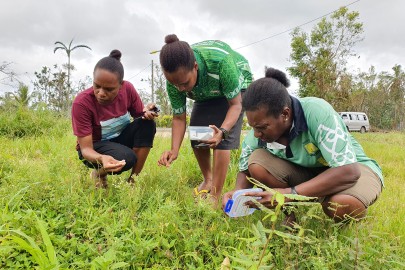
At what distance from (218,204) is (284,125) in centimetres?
86

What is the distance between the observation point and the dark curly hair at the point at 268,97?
6.51ft

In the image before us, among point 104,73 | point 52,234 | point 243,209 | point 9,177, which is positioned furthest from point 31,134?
point 243,209

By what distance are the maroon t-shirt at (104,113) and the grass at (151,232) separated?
13.4 inches

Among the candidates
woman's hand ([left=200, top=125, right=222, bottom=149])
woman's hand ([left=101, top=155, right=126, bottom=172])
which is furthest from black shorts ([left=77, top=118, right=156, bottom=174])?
woman's hand ([left=200, top=125, right=222, bottom=149])

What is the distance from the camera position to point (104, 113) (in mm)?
2881

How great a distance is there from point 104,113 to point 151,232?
1228mm

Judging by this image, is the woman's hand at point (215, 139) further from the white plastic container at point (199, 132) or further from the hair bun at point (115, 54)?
the hair bun at point (115, 54)

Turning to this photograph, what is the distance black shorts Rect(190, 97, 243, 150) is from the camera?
9.68 ft

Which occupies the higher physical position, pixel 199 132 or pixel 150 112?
pixel 150 112

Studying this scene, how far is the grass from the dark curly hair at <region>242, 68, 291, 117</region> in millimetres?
600

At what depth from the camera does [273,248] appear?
2.00 meters

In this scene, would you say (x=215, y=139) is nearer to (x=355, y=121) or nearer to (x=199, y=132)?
(x=199, y=132)

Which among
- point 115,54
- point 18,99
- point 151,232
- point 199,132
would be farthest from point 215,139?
point 18,99

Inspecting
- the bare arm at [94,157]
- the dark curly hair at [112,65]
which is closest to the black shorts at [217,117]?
the dark curly hair at [112,65]
